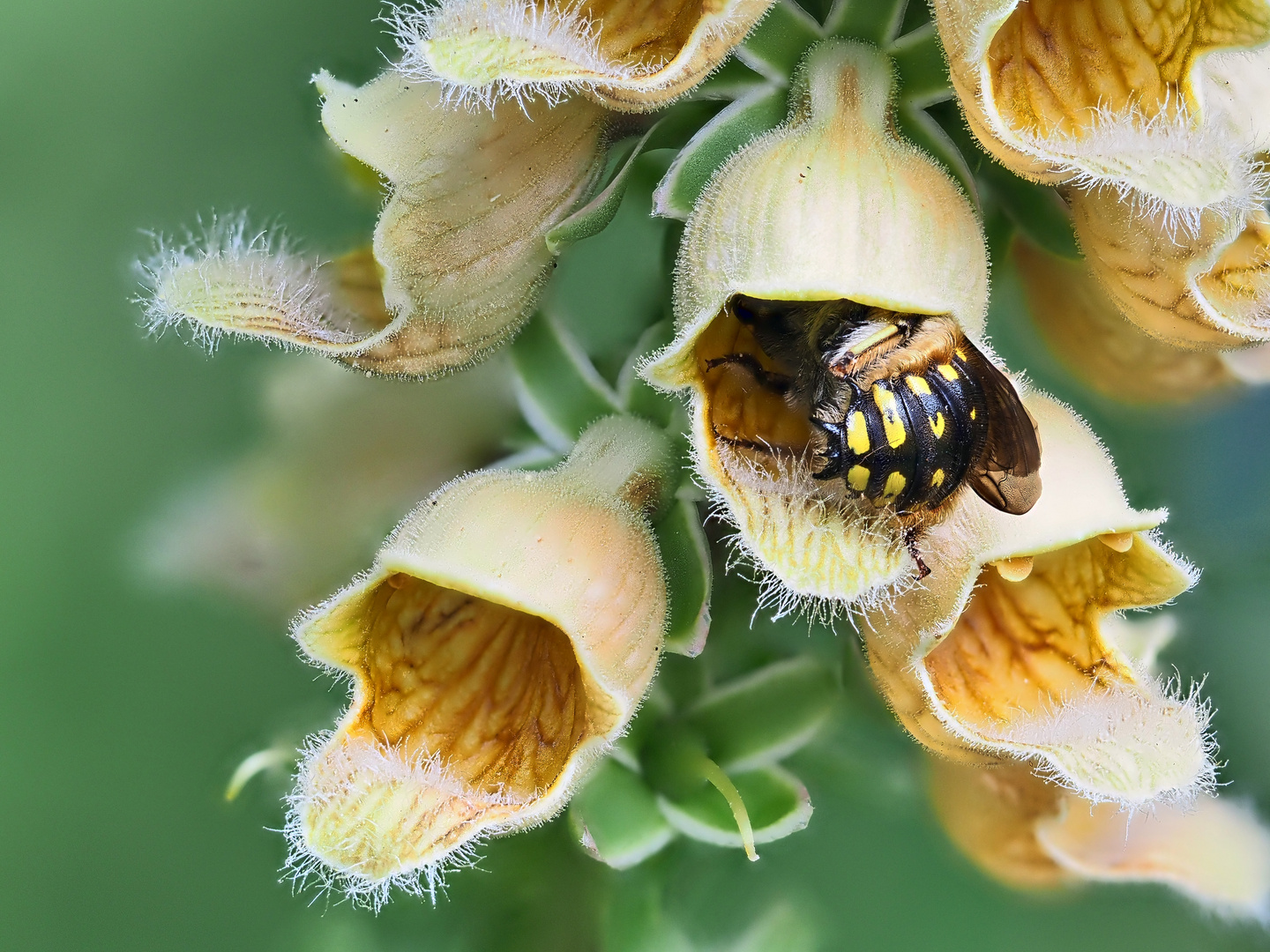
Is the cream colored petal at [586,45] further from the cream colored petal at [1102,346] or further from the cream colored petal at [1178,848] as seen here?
the cream colored petal at [1178,848]

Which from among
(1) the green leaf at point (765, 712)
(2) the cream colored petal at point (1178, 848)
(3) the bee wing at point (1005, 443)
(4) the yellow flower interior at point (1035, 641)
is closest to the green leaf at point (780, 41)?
(3) the bee wing at point (1005, 443)

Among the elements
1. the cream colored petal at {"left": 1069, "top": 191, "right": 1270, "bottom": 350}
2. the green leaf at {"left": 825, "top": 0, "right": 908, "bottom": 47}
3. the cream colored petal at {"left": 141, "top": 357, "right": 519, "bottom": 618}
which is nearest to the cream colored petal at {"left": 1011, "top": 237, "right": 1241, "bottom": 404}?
the cream colored petal at {"left": 1069, "top": 191, "right": 1270, "bottom": 350}

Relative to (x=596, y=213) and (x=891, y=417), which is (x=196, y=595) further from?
(x=891, y=417)

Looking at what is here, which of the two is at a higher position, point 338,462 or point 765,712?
point 338,462

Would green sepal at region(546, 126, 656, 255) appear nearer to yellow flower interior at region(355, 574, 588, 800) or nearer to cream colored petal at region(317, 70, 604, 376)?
cream colored petal at region(317, 70, 604, 376)

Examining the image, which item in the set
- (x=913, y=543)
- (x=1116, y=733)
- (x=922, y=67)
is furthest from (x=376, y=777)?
(x=922, y=67)

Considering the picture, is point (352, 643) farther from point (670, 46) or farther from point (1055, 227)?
point (1055, 227)
